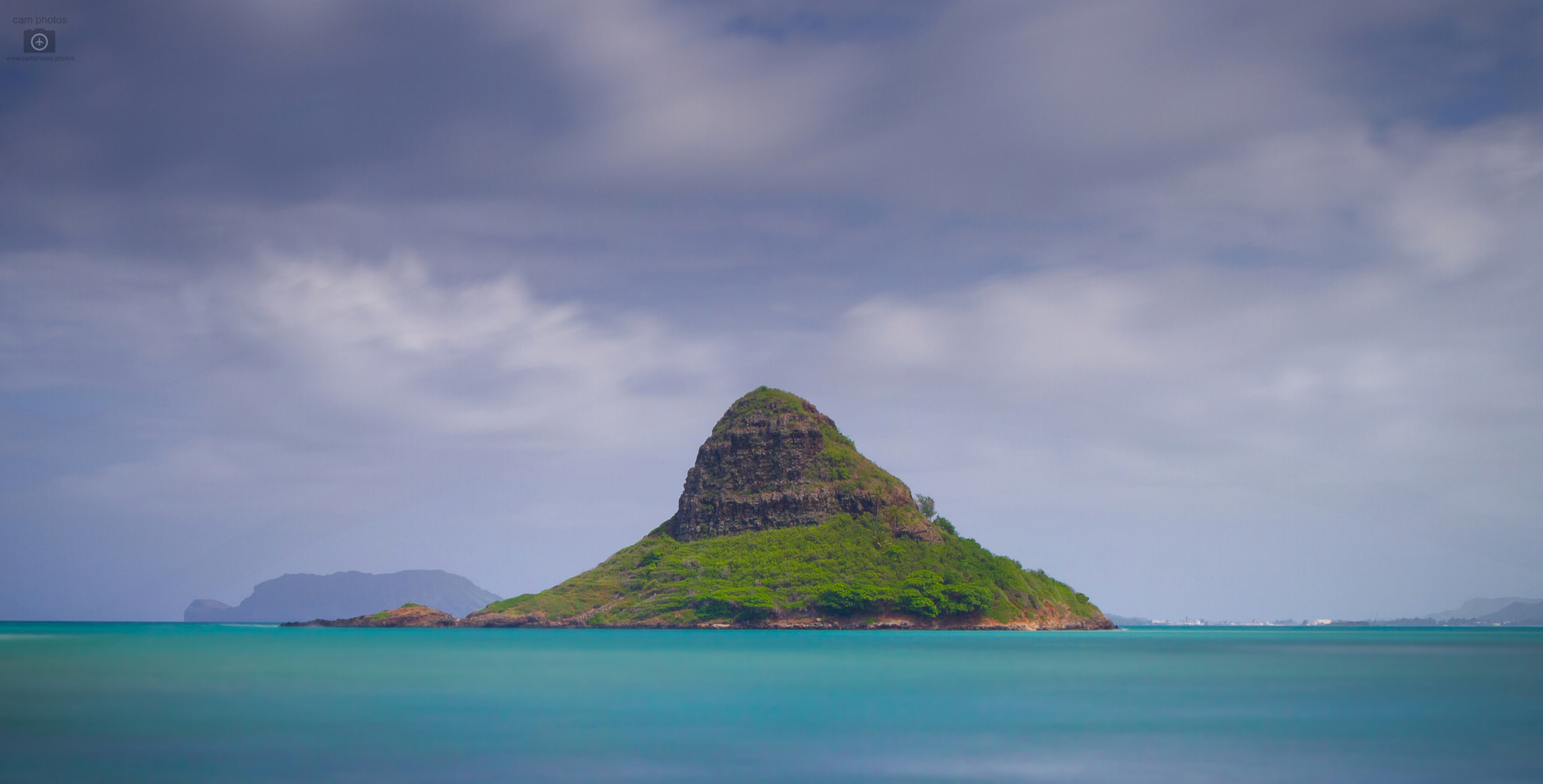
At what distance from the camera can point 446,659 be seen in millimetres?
59781

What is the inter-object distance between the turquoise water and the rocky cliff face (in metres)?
106

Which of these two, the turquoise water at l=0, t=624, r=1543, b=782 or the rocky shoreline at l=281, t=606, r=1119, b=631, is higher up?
the rocky shoreline at l=281, t=606, r=1119, b=631

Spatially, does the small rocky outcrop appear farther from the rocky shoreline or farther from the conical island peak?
the conical island peak

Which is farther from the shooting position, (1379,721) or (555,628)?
(555,628)

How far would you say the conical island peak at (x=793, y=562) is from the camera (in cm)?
14350

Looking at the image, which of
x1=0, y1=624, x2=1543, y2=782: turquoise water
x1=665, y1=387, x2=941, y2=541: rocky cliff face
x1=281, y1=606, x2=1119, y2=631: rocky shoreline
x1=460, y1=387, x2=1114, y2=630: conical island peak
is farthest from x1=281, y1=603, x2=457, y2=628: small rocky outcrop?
x1=0, y1=624, x2=1543, y2=782: turquoise water

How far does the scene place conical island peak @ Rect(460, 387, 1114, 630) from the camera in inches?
5650

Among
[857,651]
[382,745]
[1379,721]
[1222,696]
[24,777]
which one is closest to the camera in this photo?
[24,777]

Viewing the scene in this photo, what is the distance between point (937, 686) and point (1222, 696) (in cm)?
1095

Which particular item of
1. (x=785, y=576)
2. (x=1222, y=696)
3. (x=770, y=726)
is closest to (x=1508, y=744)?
(x=1222, y=696)

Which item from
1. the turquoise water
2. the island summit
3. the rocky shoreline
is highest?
the island summit

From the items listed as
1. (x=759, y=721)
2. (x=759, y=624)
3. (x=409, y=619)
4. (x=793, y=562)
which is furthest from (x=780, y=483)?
(x=759, y=721)

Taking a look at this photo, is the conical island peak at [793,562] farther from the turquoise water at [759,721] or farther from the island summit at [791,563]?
the turquoise water at [759,721]

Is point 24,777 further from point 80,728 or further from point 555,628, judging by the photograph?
point 555,628
